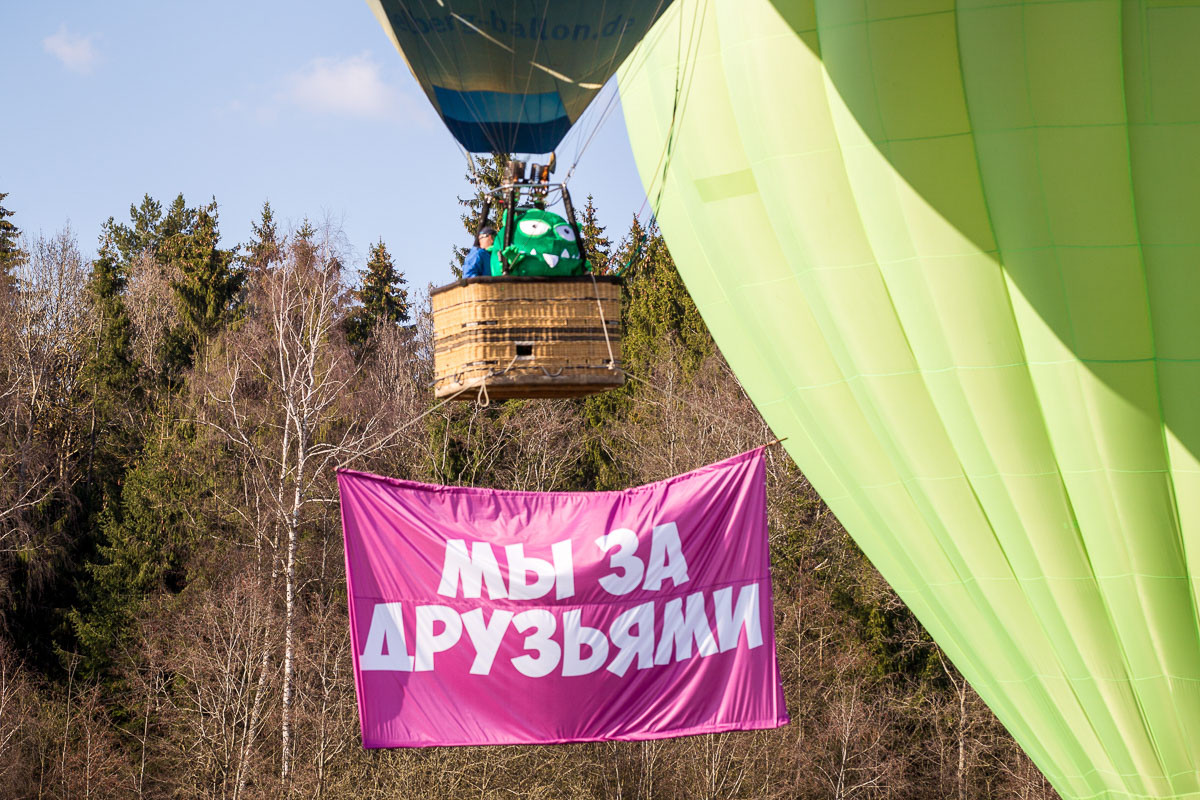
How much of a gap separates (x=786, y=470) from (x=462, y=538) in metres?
13.1

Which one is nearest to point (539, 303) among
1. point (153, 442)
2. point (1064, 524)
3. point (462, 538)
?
point (462, 538)

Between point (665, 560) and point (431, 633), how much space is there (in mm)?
1251

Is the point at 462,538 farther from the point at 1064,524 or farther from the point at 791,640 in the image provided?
the point at 791,640

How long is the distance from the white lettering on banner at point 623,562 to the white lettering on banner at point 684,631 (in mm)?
223

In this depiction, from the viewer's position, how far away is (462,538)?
276 inches

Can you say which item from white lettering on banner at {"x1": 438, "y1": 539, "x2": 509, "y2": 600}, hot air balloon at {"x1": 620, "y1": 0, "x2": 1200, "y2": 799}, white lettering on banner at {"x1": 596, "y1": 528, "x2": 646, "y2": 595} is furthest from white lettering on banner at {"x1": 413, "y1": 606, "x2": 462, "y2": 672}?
hot air balloon at {"x1": 620, "y1": 0, "x2": 1200, "y2": 799}

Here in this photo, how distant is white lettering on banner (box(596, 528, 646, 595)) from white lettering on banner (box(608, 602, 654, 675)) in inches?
5.0

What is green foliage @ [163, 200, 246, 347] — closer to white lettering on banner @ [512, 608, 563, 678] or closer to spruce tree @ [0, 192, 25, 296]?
spruce tree @ [0, 192, 25, 296]

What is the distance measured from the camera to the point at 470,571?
6996 millimetres

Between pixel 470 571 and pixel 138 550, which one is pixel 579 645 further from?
pixel 138 550

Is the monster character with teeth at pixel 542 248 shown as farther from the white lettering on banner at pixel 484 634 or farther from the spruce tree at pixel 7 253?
the spruce tree at pixel 7 253

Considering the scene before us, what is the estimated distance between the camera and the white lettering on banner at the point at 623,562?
707cm

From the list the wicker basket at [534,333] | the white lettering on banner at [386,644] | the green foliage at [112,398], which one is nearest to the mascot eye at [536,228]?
the wicker basket at [534,333]

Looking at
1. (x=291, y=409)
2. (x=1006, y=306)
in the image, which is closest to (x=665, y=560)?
(x=1006, y=306)
